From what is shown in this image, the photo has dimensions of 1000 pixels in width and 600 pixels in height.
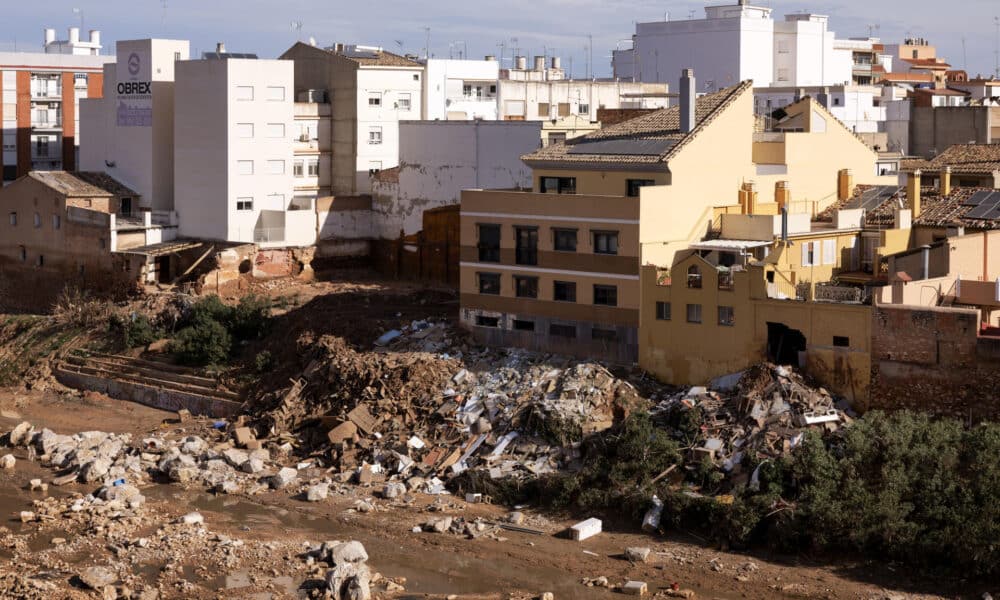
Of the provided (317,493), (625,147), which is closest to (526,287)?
(625,147)

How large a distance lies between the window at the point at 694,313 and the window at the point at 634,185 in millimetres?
4526

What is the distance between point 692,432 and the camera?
38.1 meters

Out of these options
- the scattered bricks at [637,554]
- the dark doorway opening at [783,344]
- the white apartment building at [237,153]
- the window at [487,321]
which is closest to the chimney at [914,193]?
the dark doorway opening at [783,344]

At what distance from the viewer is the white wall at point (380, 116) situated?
63.5m

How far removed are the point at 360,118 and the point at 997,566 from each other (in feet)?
122

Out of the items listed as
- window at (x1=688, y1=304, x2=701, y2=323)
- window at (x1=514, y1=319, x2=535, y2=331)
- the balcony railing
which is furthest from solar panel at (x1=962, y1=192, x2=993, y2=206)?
the balcony railing

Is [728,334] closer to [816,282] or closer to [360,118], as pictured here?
[816,282]

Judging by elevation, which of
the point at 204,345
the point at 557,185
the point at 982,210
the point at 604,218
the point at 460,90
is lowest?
the point at 204,345

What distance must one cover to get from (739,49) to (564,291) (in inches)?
1395

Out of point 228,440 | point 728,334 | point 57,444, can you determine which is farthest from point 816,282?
point 57,444

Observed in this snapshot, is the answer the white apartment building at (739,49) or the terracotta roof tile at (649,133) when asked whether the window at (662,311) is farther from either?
the white apartment building at (739,49)

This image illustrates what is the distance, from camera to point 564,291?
4444 centimetres

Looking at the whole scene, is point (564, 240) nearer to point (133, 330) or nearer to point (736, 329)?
point (736, 329)

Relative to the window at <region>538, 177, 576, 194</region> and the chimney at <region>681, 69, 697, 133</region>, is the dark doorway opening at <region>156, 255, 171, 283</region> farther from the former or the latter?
the chimney at <region>681, 69, 697, 133</region>
